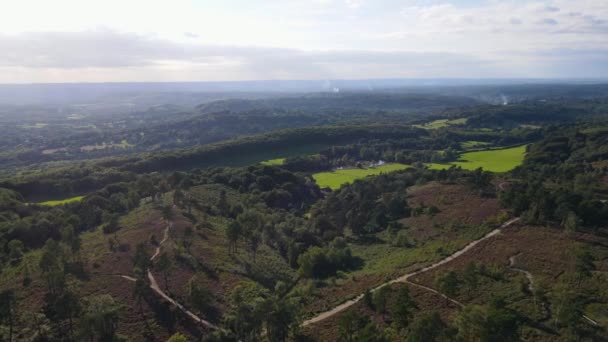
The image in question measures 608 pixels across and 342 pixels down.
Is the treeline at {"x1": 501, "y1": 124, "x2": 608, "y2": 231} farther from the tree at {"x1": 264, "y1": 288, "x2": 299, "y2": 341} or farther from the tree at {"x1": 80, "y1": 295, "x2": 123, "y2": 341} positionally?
the tree at {"x1": 80, "y1": 295, "x2": 123, "y2": 341}

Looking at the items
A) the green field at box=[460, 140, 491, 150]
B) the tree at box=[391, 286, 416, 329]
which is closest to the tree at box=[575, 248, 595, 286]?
the tree at box=[391, 286, 416, 329]

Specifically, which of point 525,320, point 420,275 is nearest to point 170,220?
point 420,275

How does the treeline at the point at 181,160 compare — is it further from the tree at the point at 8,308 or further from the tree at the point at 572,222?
the tree at the point at 572,222

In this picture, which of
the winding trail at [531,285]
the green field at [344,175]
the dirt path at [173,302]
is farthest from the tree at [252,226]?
the green field at [344,175]

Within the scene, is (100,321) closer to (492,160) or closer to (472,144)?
(492,160)

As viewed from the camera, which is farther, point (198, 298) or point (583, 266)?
point (198, 298)

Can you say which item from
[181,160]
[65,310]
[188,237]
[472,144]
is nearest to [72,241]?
[188,237]
